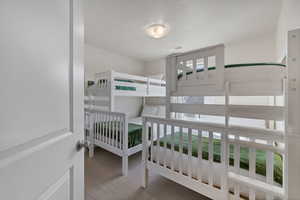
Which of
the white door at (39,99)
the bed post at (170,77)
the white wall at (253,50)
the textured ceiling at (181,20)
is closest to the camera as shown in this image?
the white door at (39,99)

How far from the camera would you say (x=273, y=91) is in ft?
3.61

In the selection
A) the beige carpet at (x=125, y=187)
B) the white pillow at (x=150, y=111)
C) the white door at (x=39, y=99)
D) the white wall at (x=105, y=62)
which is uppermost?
the white wall at (x=105, y=62)

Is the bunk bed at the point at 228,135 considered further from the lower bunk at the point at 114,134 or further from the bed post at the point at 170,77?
the lower bunk at the point at 114,134

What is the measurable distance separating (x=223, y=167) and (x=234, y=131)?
0.32 metres

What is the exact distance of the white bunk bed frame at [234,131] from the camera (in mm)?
757

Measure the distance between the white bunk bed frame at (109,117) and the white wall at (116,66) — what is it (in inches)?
30.1

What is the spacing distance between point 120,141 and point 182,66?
1.49m

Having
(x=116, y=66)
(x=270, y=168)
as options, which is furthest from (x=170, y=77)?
(x=116, y=66)

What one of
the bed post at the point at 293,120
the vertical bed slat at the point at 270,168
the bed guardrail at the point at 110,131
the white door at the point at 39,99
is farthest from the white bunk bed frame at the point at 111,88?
the bed post at the point at 293,120

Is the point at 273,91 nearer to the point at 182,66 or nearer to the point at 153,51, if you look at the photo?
the point at 182,66

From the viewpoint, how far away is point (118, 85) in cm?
279

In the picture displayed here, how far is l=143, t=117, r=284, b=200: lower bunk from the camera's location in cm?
106

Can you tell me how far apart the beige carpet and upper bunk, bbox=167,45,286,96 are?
4.05 feet

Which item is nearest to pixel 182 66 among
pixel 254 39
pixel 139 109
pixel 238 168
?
pixel 238 168
